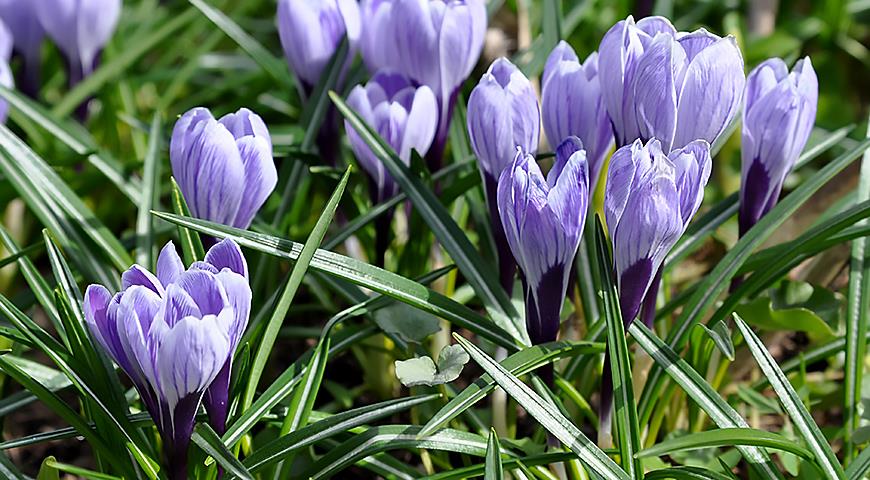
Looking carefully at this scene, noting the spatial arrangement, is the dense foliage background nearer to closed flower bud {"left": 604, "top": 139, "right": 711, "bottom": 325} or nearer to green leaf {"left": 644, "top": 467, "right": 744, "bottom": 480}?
green leaf {"left": 644, "top": 467, "right": 744, "bottom": 480}

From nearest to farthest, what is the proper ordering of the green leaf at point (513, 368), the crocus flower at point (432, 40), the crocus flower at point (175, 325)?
the crocus flower at point (175, 325), the green leaf at point (513, 368), the crocus flower at point (432, 40)

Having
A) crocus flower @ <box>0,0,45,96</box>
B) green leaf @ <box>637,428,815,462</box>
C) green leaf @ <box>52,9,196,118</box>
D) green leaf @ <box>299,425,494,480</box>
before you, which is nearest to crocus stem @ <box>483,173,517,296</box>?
green leaf @ <box>299,425,494,480</box>

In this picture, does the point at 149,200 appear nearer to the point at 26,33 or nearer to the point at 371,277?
the point at 371,277

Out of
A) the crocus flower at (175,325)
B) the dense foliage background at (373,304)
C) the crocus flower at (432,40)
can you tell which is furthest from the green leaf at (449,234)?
the crocus flower at (175,325)

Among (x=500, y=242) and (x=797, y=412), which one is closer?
(x=797, y=412)

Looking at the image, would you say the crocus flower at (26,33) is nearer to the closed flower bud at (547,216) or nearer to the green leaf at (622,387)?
the closed flower bud at (547,216)

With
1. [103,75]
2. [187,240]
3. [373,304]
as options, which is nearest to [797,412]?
[373,304]
